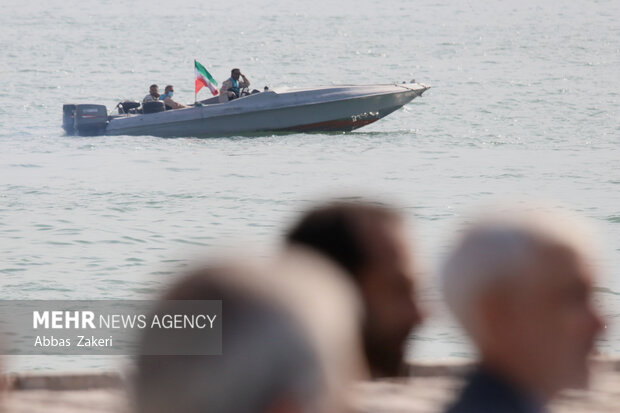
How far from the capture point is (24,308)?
11.3 m

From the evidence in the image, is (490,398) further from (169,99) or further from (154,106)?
(169,99)

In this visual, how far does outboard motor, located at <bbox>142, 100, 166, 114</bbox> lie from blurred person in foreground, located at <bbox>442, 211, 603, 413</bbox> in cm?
2218

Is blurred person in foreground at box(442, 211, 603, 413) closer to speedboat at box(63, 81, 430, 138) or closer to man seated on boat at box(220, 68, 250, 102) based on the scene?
man seated on boat at box(220, 68, 250, 102)

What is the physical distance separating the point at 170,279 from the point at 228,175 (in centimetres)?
1995

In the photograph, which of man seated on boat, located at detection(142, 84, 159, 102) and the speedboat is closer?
man seated on boat, located at detection(142, 84, 159, 102)

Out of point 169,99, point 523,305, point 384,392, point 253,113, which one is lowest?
point 384,392

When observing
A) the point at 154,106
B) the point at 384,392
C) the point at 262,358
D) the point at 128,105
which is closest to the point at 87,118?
the point at 128,105

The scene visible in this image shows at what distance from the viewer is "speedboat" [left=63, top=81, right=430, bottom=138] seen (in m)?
24.2

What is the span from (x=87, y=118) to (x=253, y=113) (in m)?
3.54

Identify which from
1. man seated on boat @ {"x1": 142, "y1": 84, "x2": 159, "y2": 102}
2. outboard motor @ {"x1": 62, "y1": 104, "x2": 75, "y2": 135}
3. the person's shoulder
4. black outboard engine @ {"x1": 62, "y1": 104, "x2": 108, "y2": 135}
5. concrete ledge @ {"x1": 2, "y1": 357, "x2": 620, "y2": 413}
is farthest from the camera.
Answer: outboard motor @ {"x1": 62, "y1": 104, "x2": 75, "y2": 135}

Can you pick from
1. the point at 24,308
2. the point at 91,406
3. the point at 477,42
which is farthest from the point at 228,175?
the point at 477,42

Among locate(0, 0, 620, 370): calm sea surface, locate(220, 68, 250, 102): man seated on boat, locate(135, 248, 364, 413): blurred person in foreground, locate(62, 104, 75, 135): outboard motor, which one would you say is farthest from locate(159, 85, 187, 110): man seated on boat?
locate(135, 248, 364, 413): blurred person in foreground

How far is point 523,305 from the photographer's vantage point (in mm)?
1735

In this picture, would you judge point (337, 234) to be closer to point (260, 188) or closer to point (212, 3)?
point (260, 188)
